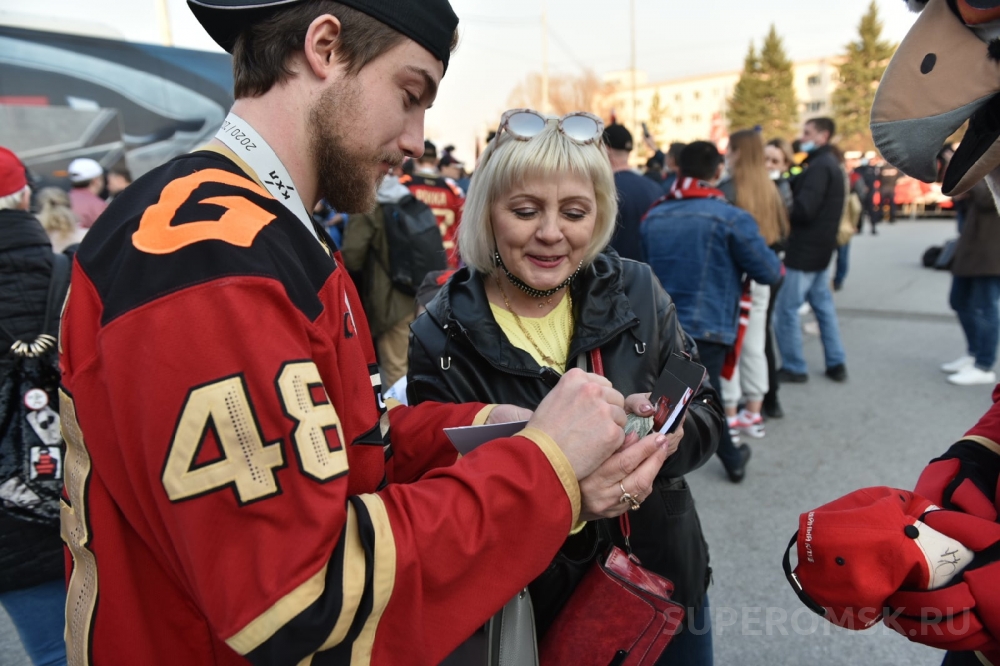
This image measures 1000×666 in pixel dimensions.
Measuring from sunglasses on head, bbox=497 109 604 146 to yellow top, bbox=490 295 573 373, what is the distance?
0.55 m

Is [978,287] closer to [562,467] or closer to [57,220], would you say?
[562,467]

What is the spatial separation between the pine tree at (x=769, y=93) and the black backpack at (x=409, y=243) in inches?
2155

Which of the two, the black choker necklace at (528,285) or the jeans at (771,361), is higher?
the black choker necklace at (528,285)

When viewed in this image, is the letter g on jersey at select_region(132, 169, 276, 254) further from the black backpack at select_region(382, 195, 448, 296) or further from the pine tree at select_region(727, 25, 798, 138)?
the pine tree at select_region(727, 25, 798, 138)

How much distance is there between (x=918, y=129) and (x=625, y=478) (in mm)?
946

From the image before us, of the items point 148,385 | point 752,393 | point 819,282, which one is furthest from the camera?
point 819,282

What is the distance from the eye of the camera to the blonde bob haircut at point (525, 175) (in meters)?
1.95

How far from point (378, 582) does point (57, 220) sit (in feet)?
11.5

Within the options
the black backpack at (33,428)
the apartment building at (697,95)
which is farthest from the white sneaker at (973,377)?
the apartment building at (697,95)

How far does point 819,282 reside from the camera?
5.96 m

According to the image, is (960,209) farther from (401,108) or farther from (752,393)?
(401,108)

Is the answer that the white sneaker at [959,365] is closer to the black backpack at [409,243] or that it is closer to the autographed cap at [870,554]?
the black backpack at [409,243]

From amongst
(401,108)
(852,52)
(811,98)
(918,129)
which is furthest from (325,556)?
(811,98)

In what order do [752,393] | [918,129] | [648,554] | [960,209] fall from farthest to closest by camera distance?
[960,209] → [752,393] → [648,554] → [918,129]
